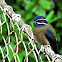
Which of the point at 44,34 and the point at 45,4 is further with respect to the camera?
the point at 45,4

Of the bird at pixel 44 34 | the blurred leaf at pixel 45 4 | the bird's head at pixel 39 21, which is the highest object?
the blurred leaf at pixel 45 4

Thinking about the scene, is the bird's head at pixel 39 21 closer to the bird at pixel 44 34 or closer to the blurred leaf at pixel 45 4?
the bird at pixel 44 34

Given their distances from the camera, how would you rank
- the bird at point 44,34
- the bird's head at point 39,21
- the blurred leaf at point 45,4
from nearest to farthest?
the bird's head at point 39,21, the bird at point 44,34, the blurred leaf at point 45,4

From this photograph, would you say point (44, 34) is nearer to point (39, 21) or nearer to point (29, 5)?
point (39, 21)

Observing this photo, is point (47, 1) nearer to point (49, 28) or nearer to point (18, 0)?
point (18, 0)

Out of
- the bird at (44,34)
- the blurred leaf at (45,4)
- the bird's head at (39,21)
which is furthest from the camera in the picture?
the blurred leaf at (45,4)

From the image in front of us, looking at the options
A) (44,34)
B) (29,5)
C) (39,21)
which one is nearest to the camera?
(39,21)

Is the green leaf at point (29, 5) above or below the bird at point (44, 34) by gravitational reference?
above

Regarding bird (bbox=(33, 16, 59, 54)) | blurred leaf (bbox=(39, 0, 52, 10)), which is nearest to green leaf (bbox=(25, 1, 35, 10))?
blurred leaf (bbox=(39, 0, 52, 10))

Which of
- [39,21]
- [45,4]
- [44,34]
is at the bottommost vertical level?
[44,34]

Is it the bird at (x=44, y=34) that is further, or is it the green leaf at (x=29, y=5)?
the green leaf at (x=29, y=5)

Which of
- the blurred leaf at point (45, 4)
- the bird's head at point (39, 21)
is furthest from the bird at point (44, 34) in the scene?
the blurred leaf at point (45, 4)

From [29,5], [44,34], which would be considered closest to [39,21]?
[44,34]

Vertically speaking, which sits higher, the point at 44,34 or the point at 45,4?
the point at 45,4
